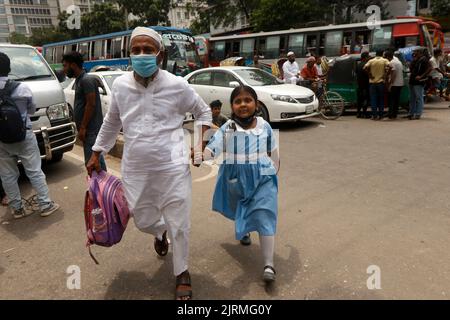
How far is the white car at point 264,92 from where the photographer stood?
827 centimetres

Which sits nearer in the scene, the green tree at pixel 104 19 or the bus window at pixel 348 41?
the bus window at pixel 348 41

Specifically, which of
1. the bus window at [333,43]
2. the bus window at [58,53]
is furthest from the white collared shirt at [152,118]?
the bus window at [58,53]

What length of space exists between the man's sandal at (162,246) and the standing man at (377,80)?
7.55 metres

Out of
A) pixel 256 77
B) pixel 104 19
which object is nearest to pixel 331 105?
pixel 256 77

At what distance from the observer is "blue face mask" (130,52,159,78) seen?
91.1 inches

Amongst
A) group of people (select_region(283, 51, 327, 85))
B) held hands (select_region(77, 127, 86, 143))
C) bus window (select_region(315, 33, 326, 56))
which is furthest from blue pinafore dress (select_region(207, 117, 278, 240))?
bus window (select_region(315, 33, 326, 56))

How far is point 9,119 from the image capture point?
3.56m

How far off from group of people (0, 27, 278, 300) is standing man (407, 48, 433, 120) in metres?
7.24

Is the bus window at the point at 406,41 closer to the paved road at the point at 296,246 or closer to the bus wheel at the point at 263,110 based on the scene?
the bus wheel at the point at 263,110

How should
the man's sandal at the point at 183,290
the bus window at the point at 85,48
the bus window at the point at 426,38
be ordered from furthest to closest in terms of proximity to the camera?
the bus window at the point at 85,48 → the bus window at the point at 426,38 → the man's sandal at the point at 183,290

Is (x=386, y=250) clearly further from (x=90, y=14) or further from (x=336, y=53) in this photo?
(x=90, y=14)

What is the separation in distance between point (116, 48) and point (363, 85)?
40.1 ft

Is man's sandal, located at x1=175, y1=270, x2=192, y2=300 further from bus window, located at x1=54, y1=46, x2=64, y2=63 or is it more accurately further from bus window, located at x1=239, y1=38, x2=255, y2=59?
bus window, located at x1=54, y1=46, x2=64, y2=63
